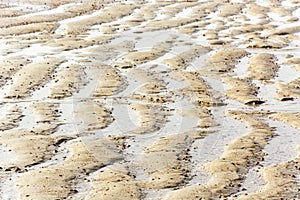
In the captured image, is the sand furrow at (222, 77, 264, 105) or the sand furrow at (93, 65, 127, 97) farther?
the sand furrow at (93, 65, 127, 97)

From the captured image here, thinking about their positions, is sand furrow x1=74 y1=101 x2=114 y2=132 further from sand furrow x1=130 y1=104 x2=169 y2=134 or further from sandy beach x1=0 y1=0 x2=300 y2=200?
sand furrow x1=130 y1=104 x2=169 y2=134

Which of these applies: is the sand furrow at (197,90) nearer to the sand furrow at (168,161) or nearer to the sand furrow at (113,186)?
the sand furrow at (168,161)

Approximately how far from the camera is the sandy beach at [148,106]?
7.45 meters

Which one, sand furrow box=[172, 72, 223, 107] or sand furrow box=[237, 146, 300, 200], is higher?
sand furrow box=[237, 146, 300, 200]

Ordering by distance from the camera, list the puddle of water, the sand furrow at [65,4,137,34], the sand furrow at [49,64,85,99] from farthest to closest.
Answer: the sand furrow at [65,4,137,34]
the sand furrow at [49,64,85,99]
the puddle of water

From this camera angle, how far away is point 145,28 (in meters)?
15.7

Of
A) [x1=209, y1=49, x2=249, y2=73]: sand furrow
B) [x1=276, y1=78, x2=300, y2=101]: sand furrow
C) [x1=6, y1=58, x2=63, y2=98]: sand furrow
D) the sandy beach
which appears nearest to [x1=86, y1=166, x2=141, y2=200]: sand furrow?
the sandy beach

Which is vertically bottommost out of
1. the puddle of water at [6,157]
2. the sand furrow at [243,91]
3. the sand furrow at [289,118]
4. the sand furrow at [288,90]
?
the sand furrow at [288,90]

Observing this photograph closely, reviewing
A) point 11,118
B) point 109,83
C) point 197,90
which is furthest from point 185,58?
point 11,118

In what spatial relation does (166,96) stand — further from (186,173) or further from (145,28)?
(145,28)

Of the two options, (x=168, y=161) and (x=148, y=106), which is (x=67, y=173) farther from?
(x=148, y=106)

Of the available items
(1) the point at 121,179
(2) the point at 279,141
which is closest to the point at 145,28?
(2) the point at 279,141

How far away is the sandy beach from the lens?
7453mm

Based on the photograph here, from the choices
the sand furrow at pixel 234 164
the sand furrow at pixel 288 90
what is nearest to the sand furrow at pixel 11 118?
the sand furrow at pixel 234 164
